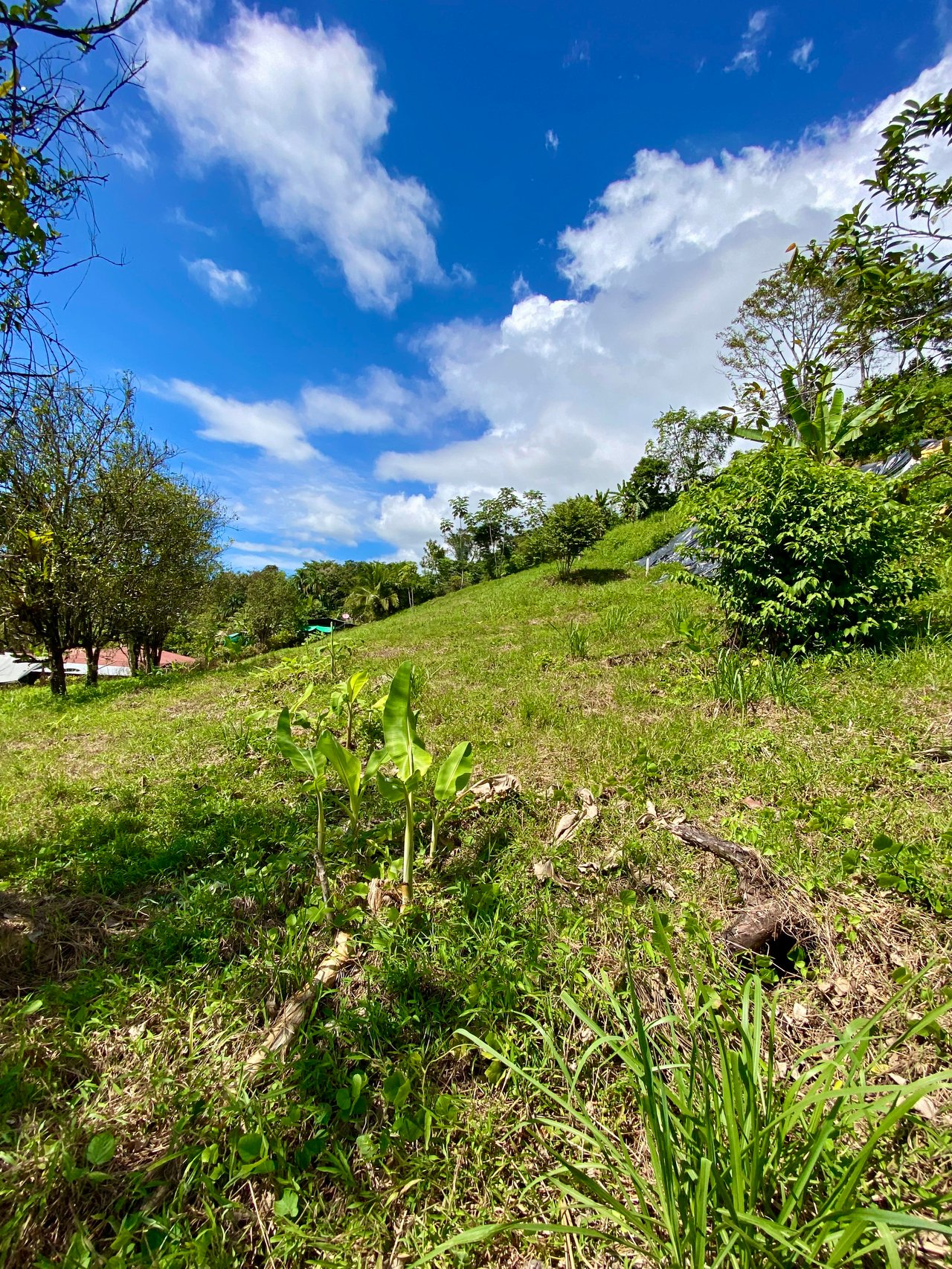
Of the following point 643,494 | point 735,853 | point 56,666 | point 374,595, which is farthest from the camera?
point 374,595

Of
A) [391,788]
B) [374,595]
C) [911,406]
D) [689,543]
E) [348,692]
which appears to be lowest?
[391,788]

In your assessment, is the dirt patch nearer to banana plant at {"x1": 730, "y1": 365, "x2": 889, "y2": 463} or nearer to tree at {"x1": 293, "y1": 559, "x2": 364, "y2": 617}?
banana plant at {"x1": 730, "y1": 365, "x2": 889, "y2": 463}

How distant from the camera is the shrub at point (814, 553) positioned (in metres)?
4.50

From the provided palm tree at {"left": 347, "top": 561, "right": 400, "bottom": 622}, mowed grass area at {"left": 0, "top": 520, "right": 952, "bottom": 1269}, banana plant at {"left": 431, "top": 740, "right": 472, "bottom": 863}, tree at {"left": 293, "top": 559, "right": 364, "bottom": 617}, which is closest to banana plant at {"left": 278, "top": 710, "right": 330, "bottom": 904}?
mowed grass area at {"left": 0, "top": 520, "right": 952, "bottom": 1269}

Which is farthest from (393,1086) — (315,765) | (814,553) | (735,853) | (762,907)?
(814,553)

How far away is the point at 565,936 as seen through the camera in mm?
2039

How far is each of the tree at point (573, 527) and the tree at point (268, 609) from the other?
15.9m

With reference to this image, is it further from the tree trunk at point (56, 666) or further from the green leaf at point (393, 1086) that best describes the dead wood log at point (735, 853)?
the tree trunk at point (56, 666)

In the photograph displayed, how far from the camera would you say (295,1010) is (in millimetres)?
1795

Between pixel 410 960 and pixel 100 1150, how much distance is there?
1045mm

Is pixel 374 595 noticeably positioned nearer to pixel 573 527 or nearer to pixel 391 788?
pixel 573 527

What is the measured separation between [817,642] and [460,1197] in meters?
5.18

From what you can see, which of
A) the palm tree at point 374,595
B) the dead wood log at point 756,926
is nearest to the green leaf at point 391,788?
the dead wood log at point 756,926

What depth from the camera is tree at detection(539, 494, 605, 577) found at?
49.8ft
